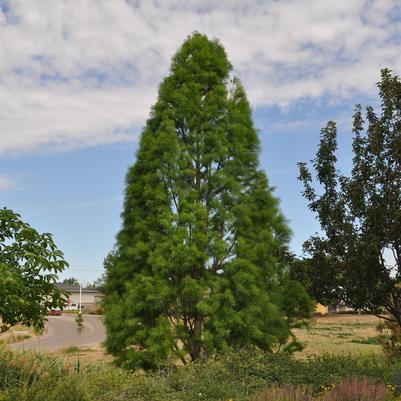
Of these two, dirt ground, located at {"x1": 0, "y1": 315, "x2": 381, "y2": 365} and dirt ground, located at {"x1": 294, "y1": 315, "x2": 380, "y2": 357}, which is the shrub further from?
dirt ground, located at {"x1": 294, "y1": 315, "x2": 380, "y2": 357}

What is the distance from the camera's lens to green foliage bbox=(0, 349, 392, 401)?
310 inches

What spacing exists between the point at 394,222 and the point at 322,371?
2908mm

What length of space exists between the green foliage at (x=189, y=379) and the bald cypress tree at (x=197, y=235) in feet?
3.75

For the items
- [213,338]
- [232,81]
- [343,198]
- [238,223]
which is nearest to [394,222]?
[343,198]

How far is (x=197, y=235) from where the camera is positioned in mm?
11188

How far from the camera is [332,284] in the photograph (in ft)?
33.8

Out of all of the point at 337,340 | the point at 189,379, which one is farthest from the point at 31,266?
the point at 337,340

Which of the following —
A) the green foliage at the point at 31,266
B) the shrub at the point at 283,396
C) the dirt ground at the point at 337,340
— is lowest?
the dirt ground at the point at 337,340

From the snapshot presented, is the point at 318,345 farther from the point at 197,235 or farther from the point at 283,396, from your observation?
the point at 283,396

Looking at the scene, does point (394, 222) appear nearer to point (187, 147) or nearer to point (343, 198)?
point (343, 198)

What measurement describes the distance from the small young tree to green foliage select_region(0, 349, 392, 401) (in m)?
1.50

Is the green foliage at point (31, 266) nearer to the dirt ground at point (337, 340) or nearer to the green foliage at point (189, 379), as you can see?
the green foliage at point (189, 379)

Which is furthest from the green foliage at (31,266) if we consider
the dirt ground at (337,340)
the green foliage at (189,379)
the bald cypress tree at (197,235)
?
the dirt ground at (337,340)

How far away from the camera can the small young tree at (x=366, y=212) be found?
9.67m
